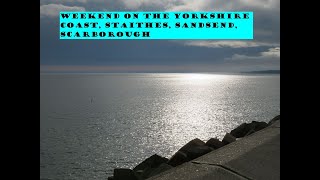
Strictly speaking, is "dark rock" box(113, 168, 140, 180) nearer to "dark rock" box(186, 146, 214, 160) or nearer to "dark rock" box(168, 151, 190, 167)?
"dark rock" box(168, 151, 190, 167)

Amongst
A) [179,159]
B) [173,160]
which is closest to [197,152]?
[179,159]

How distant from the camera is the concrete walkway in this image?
4.37 metres

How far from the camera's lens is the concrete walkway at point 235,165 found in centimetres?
437

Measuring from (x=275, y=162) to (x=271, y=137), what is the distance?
→ 64.1 inches

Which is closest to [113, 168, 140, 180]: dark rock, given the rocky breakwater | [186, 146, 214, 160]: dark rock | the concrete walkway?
the rocky breakwater

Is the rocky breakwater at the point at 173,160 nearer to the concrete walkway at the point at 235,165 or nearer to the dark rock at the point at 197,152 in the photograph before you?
the dark rock at the point at 197,152

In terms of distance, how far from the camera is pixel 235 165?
4695 mm

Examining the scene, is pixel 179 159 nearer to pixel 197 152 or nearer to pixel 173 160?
pixel 173 160
